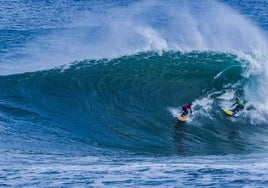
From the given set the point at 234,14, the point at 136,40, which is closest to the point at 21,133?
the point at 136,40

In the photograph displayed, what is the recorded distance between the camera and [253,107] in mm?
25359

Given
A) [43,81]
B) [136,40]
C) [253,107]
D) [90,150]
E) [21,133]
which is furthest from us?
[136,40]

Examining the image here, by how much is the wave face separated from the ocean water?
5 cm

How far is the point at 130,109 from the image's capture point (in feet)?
80.8

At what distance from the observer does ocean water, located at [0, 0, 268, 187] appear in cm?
1490

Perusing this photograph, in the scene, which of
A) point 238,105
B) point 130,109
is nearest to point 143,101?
point 130,109

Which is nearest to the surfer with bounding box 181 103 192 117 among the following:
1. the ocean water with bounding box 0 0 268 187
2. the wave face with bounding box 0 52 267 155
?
the wave face with bounding box 0 52 267 155

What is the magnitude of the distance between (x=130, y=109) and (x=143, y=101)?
3.71 feet

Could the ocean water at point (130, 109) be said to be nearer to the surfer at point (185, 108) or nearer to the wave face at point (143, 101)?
the wave face at point (143, 101)

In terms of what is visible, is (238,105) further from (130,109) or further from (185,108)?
(130,109)

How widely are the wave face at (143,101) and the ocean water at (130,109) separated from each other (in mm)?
53

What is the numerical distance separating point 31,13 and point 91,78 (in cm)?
2218

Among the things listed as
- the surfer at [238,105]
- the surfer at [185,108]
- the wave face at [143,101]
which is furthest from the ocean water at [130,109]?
the surfer at [185,108]

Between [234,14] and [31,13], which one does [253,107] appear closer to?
[234,14]
